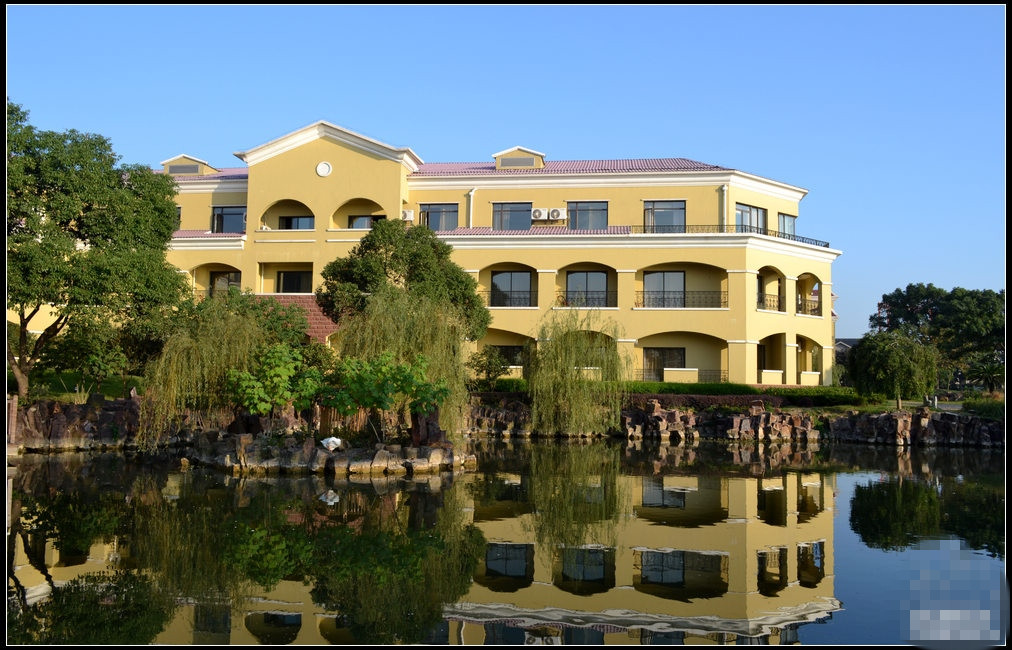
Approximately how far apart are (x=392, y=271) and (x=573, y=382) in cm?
625

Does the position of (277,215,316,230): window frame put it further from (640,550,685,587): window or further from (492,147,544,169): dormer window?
(640,550,685,587): window

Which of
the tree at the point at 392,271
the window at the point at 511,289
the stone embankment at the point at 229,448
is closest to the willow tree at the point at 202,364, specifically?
the stone embankment at the point at 229,448

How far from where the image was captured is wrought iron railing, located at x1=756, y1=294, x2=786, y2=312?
109 feet

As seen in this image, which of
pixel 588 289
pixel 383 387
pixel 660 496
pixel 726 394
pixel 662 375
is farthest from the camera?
pixel 588 289

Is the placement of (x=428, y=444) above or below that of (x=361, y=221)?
below

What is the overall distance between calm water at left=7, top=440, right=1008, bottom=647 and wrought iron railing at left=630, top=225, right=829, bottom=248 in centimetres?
1868

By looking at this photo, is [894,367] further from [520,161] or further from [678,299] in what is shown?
[520,161]

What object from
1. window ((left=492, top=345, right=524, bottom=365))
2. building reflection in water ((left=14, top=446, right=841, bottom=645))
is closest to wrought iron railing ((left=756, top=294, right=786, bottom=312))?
window ((left=492, top=345, right=524, bottom=365))

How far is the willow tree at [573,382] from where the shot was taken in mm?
23734

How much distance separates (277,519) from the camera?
1094 centimetres

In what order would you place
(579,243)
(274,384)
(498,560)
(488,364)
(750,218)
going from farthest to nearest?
(750,218) < (579,243) < (488,364) < (274,384) < (498,560)

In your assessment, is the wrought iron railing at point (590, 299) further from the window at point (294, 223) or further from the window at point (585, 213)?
the window at point (294, 223)

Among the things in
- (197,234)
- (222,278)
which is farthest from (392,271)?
(197,234)

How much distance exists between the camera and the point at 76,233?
61.0ft
